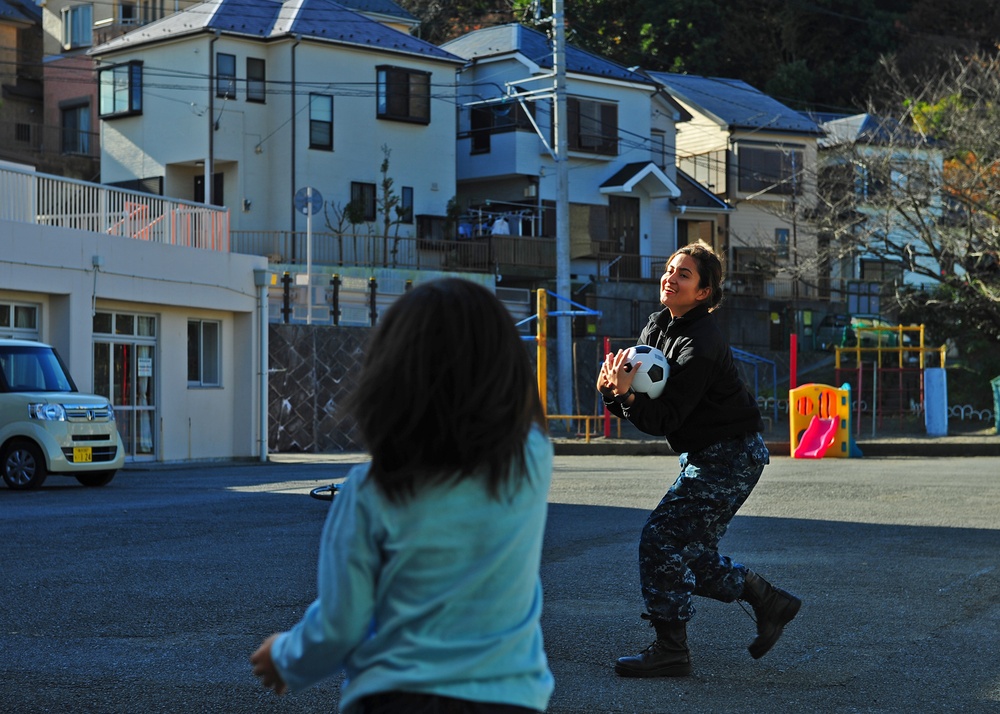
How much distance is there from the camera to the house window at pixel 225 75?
41.3 meters

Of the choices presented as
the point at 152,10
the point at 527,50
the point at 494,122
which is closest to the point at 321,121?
the point at 494,122

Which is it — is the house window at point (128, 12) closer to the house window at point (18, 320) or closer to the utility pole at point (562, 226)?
the utility pole at point (562, 226)

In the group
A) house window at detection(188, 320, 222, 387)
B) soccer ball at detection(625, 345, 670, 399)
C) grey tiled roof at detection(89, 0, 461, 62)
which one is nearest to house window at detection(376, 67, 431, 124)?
grey tiled roof at detection(89, 0, 461, 62)

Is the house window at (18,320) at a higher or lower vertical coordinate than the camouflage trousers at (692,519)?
higher

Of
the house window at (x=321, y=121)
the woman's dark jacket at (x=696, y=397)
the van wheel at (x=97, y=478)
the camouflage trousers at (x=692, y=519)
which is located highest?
the house window at (x=321, y=121)

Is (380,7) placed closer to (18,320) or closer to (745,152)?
(745,152)

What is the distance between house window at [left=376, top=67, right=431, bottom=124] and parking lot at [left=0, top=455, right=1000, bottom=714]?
2964 cm

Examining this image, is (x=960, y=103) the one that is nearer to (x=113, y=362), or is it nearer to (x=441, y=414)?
(x=113, y=362)

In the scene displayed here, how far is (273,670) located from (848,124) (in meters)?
54.1

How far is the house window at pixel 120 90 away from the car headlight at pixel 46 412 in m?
26.5

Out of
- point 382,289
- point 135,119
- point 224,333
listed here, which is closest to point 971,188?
point 382,289

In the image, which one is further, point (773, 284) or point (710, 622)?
point (773, 284)

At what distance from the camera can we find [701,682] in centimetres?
582

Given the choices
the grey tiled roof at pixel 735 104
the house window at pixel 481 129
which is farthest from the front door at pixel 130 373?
the grey tiled roof at pixel 735 104
